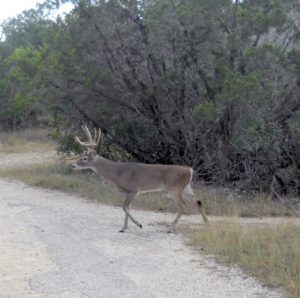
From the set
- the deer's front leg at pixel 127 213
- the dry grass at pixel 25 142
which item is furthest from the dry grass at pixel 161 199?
the dry grass at pixel 25 142

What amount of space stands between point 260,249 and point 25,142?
28080mm

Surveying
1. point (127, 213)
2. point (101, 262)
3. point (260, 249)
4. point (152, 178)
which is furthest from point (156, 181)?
point (101, 262)

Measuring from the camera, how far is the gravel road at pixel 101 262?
764 centimetres

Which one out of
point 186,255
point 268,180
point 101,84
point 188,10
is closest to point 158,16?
point 188,10

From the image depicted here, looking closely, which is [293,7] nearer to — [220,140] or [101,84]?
[220,140]

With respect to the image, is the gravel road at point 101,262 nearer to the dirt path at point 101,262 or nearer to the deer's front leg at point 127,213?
the dirt path at point 101,262

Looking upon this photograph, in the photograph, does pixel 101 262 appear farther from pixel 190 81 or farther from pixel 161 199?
pixel 190 81

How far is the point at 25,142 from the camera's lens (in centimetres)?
3616

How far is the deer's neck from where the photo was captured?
12727 mm

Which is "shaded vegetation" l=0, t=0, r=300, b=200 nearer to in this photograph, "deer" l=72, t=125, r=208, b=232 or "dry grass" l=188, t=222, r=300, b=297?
"deer" l=72, t=125, r=208, b=232

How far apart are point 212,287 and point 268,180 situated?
9.48 m

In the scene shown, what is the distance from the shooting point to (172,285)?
25.8 feet

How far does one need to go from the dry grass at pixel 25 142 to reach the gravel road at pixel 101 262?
19950 mm

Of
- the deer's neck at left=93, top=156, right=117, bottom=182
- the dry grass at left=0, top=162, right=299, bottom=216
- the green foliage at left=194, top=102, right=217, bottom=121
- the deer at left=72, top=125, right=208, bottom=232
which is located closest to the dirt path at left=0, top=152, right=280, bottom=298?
the deer at left=72, top=125, right=208, bottom=232
